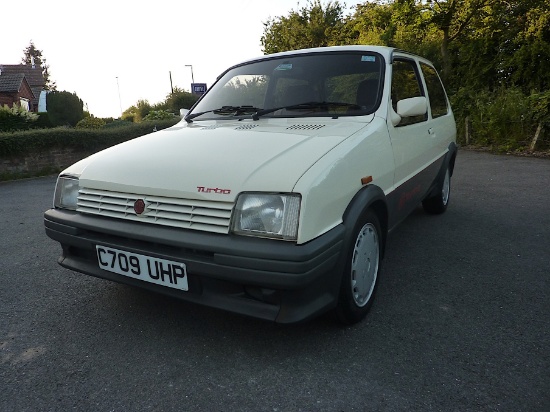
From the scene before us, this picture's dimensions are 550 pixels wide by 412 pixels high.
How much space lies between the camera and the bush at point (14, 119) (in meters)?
14.8

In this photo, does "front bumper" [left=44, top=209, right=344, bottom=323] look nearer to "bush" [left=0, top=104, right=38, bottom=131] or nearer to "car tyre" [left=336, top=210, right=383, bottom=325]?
"car tyre" [left=336, top=210, right=383, bottom=325]

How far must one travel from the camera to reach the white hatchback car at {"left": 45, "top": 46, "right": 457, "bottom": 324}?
1929mm

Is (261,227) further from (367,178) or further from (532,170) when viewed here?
(532,170)

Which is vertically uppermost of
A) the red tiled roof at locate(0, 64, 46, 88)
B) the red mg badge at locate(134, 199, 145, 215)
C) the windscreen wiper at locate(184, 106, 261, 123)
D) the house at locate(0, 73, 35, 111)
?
the red tiled roof at locate(0, 64, 46, 88)

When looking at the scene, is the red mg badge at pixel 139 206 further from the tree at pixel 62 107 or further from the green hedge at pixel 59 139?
the tree at pixel 62 107

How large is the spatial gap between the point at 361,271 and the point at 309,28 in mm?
22753

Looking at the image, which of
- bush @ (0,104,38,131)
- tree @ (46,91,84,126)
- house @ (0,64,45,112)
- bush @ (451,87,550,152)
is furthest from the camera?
house @ (0,64,45,112)

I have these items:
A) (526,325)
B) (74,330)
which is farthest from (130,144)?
(526,325)

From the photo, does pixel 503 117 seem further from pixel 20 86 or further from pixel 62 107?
pixel 20 86

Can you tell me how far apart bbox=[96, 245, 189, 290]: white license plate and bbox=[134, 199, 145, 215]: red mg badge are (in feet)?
0.72

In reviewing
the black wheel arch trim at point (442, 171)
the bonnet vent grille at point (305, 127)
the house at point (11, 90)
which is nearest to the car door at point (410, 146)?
the black wheel arch trim at point (442, 171)

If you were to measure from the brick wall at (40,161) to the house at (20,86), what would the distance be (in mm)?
20393

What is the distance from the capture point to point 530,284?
2.96m

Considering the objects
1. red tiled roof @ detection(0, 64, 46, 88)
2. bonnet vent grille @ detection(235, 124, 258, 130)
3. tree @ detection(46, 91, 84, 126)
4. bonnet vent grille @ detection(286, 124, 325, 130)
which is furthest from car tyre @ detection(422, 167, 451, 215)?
red tiled roof @ detection(0, 64, 46, 88)
